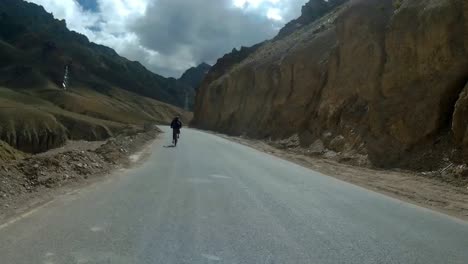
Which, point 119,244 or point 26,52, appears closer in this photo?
point 119,244

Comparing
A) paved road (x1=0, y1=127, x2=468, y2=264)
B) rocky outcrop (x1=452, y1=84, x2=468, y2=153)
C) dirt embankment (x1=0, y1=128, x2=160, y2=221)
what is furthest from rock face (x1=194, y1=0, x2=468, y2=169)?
dirt embankment (x1=0, y1=128, x2=160, y2=221)

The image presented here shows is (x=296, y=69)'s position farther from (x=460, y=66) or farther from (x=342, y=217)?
(x=342, y=217)

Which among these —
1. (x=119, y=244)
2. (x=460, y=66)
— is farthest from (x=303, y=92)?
(x=119, y=244)

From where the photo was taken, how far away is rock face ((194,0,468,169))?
19.2 metres

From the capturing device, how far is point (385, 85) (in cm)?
2378

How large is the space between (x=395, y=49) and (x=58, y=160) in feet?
55.8

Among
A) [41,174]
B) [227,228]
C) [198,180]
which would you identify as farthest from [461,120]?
[41,174]

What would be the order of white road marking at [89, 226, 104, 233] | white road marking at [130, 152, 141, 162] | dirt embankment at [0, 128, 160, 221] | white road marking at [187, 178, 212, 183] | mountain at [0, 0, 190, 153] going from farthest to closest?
mountain at [0, 0, 190, 153], white road marking at [130, 152, 141, 162], white road marking at [187, 178, 212, 183], dirt embankment at [0, 128, 160, 221], white road marking at [89, 226, 104, 233]

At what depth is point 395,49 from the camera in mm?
24141

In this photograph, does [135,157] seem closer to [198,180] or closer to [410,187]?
[198,180]

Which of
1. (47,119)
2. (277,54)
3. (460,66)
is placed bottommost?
(47,119)

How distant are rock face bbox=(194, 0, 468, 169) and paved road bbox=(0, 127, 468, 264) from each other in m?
8.62

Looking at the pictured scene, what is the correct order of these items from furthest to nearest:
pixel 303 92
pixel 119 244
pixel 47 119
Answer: pixel 47 119 < pixel 303 92 < pixel 119 244

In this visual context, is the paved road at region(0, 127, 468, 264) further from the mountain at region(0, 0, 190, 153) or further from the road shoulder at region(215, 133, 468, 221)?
the mountain at region(0, 0, 190, 153)
